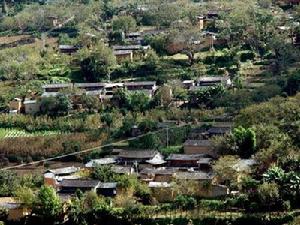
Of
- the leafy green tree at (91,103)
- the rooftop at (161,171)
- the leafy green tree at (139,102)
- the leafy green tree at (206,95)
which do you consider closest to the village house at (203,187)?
the rooftop at (161,171)

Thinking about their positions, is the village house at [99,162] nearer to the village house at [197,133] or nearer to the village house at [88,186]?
the village house at [88,186]

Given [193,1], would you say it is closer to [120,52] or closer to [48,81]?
[120,52]

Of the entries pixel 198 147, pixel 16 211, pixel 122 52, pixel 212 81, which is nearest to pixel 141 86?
pixel 212 81

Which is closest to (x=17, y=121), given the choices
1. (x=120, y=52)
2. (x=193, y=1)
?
(x=120, y=52)

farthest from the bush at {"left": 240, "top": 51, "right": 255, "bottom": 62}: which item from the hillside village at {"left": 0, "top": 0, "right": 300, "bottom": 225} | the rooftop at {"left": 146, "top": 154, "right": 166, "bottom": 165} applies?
the rooftop at {"left": 146, "top": 154, "right": 166, "bottom": 165}

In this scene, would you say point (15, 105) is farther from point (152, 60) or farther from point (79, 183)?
point (79, 183)

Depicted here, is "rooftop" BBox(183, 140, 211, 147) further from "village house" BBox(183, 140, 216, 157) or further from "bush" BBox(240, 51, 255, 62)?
"bush" BBox(240, 51, 255, 62)

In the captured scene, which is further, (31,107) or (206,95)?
(31,107)
